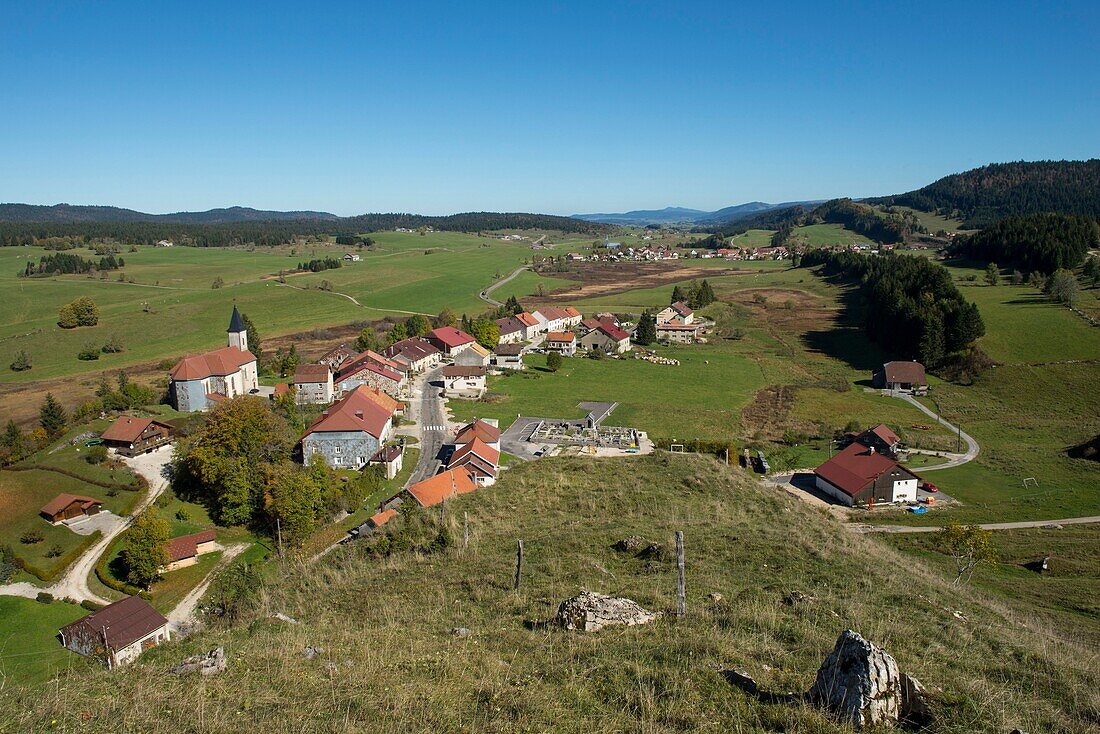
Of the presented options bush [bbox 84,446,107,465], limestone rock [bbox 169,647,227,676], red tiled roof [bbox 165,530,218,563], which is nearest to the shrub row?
red tiled roof [bbox 165,530,218,563]

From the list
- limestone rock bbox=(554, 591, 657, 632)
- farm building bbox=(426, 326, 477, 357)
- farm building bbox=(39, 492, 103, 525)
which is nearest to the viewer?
limestone rock bbox=(554, 591, 657, 632)

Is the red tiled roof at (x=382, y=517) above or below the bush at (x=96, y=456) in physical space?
below

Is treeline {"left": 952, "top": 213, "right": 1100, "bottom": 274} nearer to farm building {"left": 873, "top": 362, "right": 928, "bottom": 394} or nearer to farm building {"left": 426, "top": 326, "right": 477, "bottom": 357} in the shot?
farm building {"left": 873, "top": 362, "right": 928, "bottom": 394}

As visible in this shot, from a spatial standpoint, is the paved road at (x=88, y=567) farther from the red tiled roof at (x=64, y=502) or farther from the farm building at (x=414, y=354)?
the farm building at (x=414, y=354)

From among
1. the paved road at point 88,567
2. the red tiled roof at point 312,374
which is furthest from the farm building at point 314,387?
the paved road at point 88,567

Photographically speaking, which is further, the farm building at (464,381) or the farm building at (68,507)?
the farm building at (464,381)

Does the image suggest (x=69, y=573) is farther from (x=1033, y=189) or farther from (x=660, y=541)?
(x=1033, y=189)

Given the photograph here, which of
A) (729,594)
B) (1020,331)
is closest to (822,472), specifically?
(729,594)
